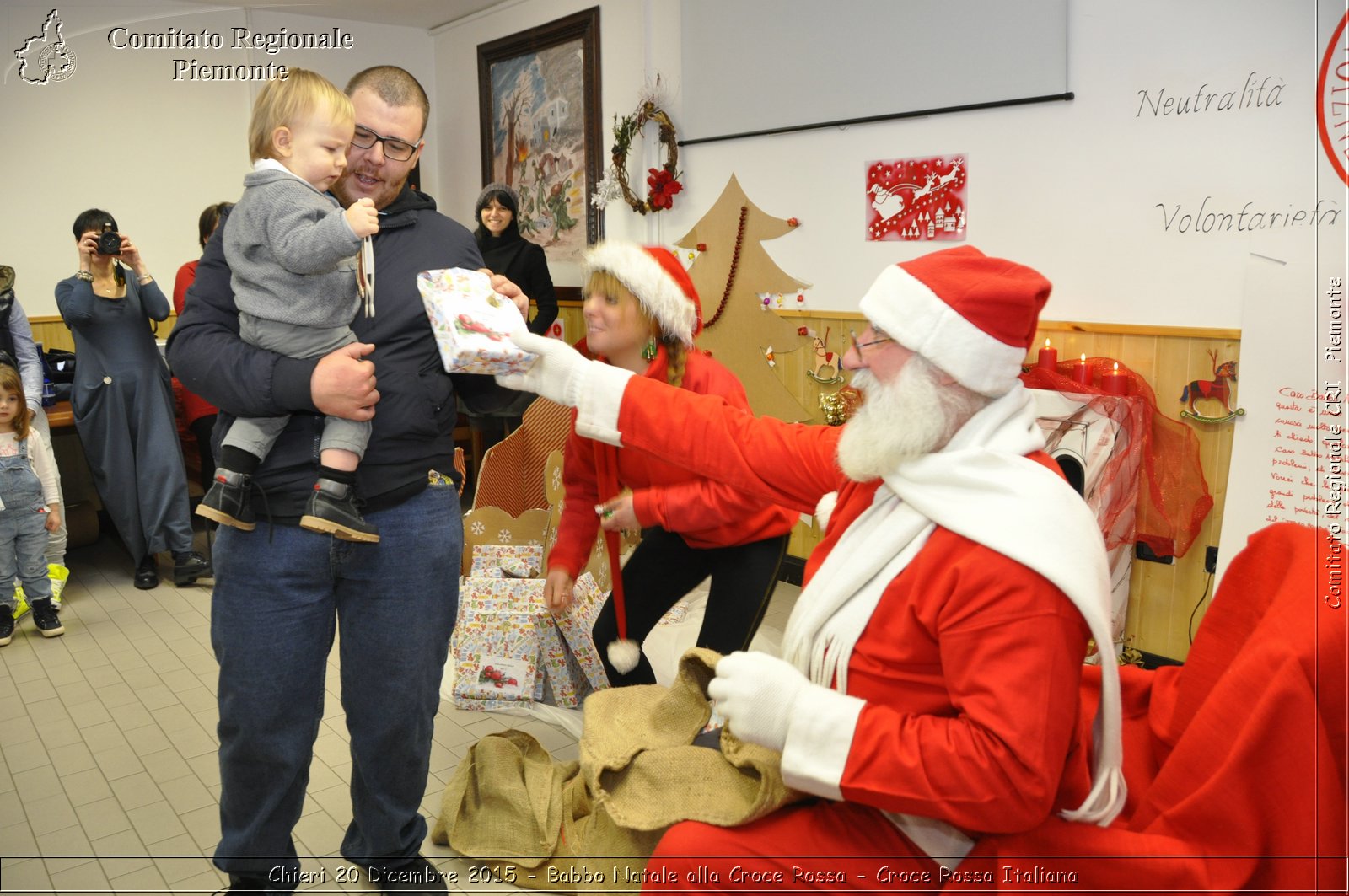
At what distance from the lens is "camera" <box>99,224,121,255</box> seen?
4348 mm

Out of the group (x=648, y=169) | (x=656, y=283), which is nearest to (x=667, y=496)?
(x=656, y=283)

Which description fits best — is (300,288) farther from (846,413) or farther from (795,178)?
(795,178)

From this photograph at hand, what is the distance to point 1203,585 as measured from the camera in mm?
3268

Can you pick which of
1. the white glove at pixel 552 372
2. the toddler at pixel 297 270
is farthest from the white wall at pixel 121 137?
the white glove at pixel 552 372

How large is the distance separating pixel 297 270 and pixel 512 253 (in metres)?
3.98

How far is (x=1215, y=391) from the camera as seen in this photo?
3.15 metres

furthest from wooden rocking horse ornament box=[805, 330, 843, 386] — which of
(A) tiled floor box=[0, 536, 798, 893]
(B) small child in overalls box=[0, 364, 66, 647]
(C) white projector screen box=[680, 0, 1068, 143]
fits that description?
(B) small child in overalls box=[0, 364, 66, 647]

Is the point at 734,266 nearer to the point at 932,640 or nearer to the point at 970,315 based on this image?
the point at 970,315

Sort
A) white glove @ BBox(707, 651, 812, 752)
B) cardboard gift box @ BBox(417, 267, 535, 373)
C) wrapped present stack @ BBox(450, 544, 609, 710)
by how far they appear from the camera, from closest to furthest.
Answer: white glove @ BBox(707, 651, 812, 752) → cardboard gift box @ BBox(417, 267, 535, 373) → wrapped present stack @ BBox(450, 544, 609, 710)

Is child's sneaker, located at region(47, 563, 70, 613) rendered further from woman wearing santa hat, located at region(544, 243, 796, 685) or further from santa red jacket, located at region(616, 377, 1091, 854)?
santa red jacket, located at region(616, 377, 1091, 854)

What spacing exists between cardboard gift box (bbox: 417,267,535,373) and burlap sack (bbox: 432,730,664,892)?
0.97 m

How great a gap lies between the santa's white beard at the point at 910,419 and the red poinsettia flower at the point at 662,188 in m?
3.78

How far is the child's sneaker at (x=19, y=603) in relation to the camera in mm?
4129

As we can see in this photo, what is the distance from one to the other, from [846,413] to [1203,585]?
4.94 ft
